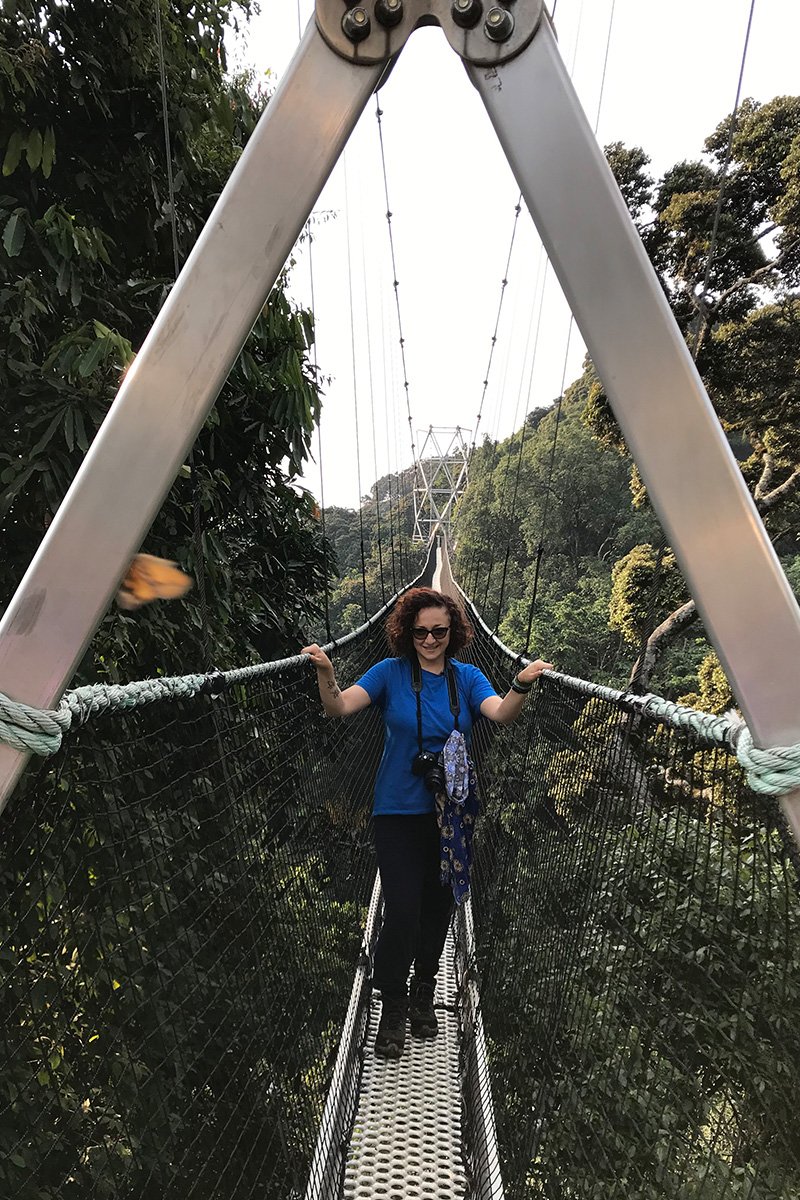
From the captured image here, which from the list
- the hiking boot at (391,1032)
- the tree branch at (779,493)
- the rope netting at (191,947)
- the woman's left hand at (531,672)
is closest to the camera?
the rope netting at (191,947)

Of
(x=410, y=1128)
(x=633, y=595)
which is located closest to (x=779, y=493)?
(x=633, y=595)

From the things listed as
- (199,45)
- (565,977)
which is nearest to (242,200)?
A: (565,977)

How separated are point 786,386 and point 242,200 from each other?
801cm

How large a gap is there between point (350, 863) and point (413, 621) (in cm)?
71

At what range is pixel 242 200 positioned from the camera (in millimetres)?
526

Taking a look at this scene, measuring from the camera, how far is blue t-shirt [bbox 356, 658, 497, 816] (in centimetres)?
129

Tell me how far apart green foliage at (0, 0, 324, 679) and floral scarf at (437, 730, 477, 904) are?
0.49m

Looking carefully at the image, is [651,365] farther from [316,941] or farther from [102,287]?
[102,287]

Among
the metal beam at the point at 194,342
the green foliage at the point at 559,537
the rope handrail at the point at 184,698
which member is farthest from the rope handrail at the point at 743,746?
the green foliage at the point at 559,537

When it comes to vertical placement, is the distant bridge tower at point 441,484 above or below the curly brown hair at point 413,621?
above

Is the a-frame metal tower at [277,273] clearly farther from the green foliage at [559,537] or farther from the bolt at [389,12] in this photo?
the green foliage at [559,537]

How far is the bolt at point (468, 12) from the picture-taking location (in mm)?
521

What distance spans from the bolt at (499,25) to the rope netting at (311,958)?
0.54 metres

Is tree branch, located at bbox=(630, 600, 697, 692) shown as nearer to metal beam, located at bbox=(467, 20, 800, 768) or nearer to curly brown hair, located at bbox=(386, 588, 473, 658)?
curly brown hair, located at bbox=(386, 588, 473, 658)
